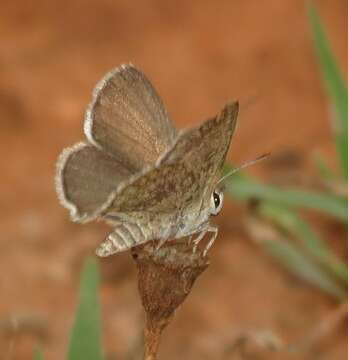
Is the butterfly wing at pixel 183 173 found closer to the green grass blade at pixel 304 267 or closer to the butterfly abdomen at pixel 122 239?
the butterfly abdomen at pixel 122 239

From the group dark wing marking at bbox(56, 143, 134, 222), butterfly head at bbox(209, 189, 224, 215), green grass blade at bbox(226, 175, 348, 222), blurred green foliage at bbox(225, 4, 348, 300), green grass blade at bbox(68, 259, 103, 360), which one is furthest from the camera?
blurred green foliage at bbox(225, 4, 348, 300)

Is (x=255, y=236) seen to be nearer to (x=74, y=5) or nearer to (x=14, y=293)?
(x=14, y=293)

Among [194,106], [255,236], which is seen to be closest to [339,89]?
[255,236]

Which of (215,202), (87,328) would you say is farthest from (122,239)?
(87,328)

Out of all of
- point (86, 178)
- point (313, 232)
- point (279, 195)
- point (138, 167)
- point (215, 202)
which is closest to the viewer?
point (86, 178)

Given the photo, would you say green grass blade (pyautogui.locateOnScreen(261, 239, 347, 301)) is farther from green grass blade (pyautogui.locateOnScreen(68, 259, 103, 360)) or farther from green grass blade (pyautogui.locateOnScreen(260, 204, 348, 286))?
green grass blade (pyautogui.locateOnScreen(68, 259, 103, 360))

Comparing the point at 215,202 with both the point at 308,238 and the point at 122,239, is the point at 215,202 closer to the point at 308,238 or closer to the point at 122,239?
the point at 122,239

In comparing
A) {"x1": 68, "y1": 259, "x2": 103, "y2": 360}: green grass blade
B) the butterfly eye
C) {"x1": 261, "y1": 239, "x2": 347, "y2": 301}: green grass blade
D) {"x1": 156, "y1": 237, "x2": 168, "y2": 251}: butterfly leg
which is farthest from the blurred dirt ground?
{"x1": 156, "y1": 237, "x2": 168, "y2": 251}: butterfly leg
